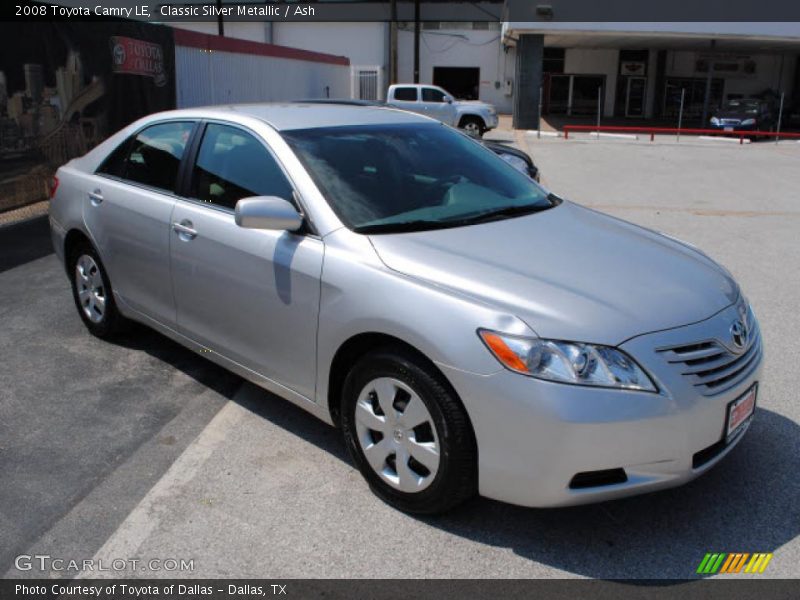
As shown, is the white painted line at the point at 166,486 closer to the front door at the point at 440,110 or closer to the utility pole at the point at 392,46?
the front door at the point at 440,110

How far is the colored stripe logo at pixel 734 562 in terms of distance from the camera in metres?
2.79

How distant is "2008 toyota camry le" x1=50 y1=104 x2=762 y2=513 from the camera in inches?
105

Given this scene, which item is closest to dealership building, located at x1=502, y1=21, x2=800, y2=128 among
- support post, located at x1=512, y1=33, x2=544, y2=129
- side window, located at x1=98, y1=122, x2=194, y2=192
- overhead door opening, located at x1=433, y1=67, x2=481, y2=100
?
overhead door opening, located at x1=433, y1=67, x2=481, y2=100

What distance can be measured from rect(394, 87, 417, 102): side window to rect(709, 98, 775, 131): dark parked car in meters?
11.6

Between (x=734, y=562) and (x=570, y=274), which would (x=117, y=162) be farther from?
(x=734, y=562)

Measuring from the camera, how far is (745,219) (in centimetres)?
1018

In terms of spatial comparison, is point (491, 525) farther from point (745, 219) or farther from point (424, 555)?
point (745, 219)

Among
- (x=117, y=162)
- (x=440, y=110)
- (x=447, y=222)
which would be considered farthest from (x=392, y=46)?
(x=447, y=222)

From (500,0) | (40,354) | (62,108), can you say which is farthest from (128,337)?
(500,0)

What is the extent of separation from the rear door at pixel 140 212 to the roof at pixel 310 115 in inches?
11.0

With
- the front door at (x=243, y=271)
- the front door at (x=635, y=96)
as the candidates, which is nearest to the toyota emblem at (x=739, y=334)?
the front door at (x=243, y=271)

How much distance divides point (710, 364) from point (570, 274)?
0.63m

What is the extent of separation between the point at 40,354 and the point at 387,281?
10.1 ft

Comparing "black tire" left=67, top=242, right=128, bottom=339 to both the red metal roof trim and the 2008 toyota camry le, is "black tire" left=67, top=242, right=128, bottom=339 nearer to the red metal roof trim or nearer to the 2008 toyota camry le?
the 2008 toyota camry le
